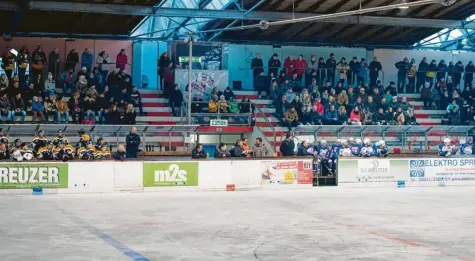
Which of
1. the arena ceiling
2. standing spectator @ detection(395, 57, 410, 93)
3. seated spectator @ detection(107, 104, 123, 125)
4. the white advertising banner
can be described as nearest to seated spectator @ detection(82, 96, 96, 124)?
seated spectator @ detection(107, 104, 123, 125)

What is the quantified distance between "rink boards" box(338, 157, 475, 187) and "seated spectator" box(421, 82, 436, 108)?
9.58m

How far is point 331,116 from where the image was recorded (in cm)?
3388

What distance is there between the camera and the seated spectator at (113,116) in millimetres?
30328

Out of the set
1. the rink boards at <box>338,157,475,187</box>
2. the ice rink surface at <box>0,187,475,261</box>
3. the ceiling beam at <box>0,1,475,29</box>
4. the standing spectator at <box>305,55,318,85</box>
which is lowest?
the ice rink surface at <box>0,187,475,261</box>

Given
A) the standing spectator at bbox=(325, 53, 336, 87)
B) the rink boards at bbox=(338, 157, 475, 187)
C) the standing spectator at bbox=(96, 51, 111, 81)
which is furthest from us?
the standing spectator at bbox=(325, 53, 336, 87)

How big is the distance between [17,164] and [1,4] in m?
9.14

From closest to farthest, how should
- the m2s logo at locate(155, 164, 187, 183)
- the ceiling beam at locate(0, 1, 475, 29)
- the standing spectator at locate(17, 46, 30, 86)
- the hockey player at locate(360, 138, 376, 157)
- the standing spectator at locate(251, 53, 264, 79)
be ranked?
1. the m2s logo at locate(155, 164, 187, 183)
2. the hockey player at locate(360, 138, 376, 157)
3. the ceiling beam at locate(0, 1, 475, 29)
4. the standing spectator at locate(17, 46, 30, 86)
5. the standing spectator at locate(251, 53, 264, 79)

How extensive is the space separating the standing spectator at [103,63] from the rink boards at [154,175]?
372 inches

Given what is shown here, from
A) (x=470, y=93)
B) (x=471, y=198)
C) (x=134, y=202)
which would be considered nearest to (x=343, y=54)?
(x=470, y=93)

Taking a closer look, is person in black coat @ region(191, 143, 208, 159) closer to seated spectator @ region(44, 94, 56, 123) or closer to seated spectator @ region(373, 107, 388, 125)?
seated spectator @ region(44, 94, 56, 123)

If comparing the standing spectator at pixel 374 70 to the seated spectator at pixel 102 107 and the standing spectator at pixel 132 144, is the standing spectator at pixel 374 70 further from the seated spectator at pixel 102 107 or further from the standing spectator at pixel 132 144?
the standing spectator at pixel 132 144

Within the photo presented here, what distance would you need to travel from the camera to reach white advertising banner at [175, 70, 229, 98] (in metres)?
34.7

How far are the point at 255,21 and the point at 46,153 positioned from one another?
13.6m

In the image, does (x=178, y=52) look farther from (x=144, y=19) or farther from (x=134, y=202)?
(x=134, y=202)
